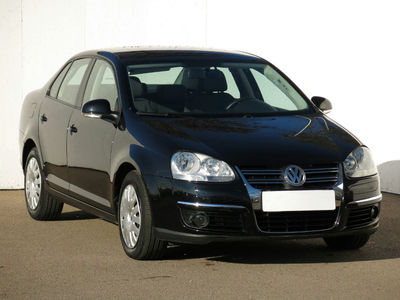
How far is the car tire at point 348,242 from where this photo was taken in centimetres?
637

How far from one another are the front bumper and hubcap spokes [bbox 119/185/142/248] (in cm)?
30

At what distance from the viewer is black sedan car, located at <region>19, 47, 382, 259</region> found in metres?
5.50

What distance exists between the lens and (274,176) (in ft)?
18.1

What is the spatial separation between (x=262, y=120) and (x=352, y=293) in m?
1.80

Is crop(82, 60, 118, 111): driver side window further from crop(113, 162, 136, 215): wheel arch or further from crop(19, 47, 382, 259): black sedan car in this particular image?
crop(113, 162, 136, 215): wheel arch

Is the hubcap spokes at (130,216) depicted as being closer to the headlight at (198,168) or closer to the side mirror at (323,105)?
the headlight at (198,168)

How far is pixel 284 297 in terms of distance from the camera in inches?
194

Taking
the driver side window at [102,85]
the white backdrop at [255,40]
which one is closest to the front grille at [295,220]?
the driver side window at [102,85]

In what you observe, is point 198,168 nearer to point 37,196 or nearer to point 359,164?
point 359,164

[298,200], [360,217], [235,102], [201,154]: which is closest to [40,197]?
[235,102]

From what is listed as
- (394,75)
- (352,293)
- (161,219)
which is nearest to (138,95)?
(161,219)

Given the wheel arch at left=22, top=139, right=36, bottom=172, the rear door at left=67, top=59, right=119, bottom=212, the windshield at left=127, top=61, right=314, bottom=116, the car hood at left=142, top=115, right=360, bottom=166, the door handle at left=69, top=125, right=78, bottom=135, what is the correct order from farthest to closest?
1. the wheel arch at left=22, top=139, right=36, bottom=172
2. the door handle at left=69, top=125, right=78, bottom=135
3. the windshield at left=127, top=61, right=314, bottom=116
4. the rear door at left=67, top=59, right=119, bottom=212
5. the car hood at left=142, top=115, right=360, bottom=166

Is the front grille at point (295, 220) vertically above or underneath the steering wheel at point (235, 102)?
underneath

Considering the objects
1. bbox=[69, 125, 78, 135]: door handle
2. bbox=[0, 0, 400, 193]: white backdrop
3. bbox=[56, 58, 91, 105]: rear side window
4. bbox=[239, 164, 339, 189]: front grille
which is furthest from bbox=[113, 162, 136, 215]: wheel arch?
bbox=[0, 0, 400, 193]: white backdrop
